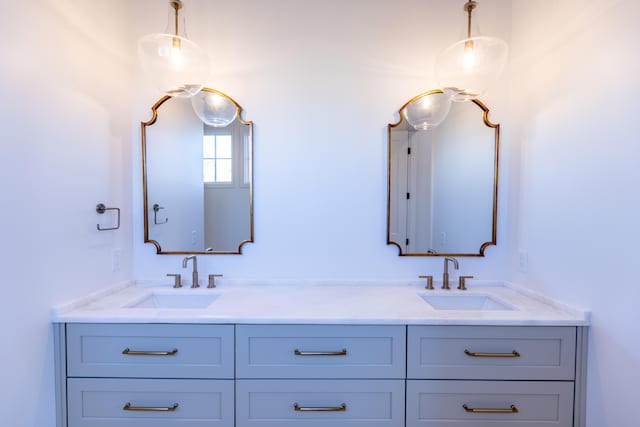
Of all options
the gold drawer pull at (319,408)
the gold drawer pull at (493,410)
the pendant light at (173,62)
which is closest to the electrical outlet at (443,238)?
the gold drawer pull at (493,410)

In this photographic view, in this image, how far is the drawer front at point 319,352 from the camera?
54.0 inches

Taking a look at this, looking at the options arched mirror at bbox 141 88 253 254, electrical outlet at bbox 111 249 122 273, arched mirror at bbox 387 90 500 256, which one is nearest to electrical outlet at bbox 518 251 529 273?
arched mirror at bbox 387 90 500 256

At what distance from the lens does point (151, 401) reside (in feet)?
4.53

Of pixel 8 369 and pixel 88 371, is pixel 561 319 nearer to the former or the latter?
pixel 88 371

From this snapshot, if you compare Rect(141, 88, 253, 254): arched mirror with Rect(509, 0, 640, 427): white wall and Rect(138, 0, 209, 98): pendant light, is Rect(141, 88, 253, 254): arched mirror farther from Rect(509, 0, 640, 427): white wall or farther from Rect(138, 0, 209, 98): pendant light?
Rect(509, 0, 640, 427): white wall

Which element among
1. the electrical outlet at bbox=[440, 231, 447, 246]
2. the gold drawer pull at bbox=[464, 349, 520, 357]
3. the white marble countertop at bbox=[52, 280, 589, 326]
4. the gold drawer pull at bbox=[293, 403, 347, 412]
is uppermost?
the electrical outlet at bbox=[440, 231, 447, 246]

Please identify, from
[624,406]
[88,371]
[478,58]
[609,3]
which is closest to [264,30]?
[478,58]

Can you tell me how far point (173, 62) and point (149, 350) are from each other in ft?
4.30

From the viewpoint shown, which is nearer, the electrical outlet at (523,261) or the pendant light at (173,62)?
the pendant light at (173,62)

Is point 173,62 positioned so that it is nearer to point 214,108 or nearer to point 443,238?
point 214,108

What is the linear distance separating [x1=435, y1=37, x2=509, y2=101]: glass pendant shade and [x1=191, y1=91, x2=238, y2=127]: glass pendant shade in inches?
46.5

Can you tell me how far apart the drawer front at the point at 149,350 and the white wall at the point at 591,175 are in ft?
5.13

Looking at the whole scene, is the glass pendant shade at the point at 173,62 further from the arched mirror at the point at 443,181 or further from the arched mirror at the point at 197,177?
the arched mirror at the point at 443,181

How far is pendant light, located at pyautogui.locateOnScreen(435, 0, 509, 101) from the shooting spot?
4.64 feet
